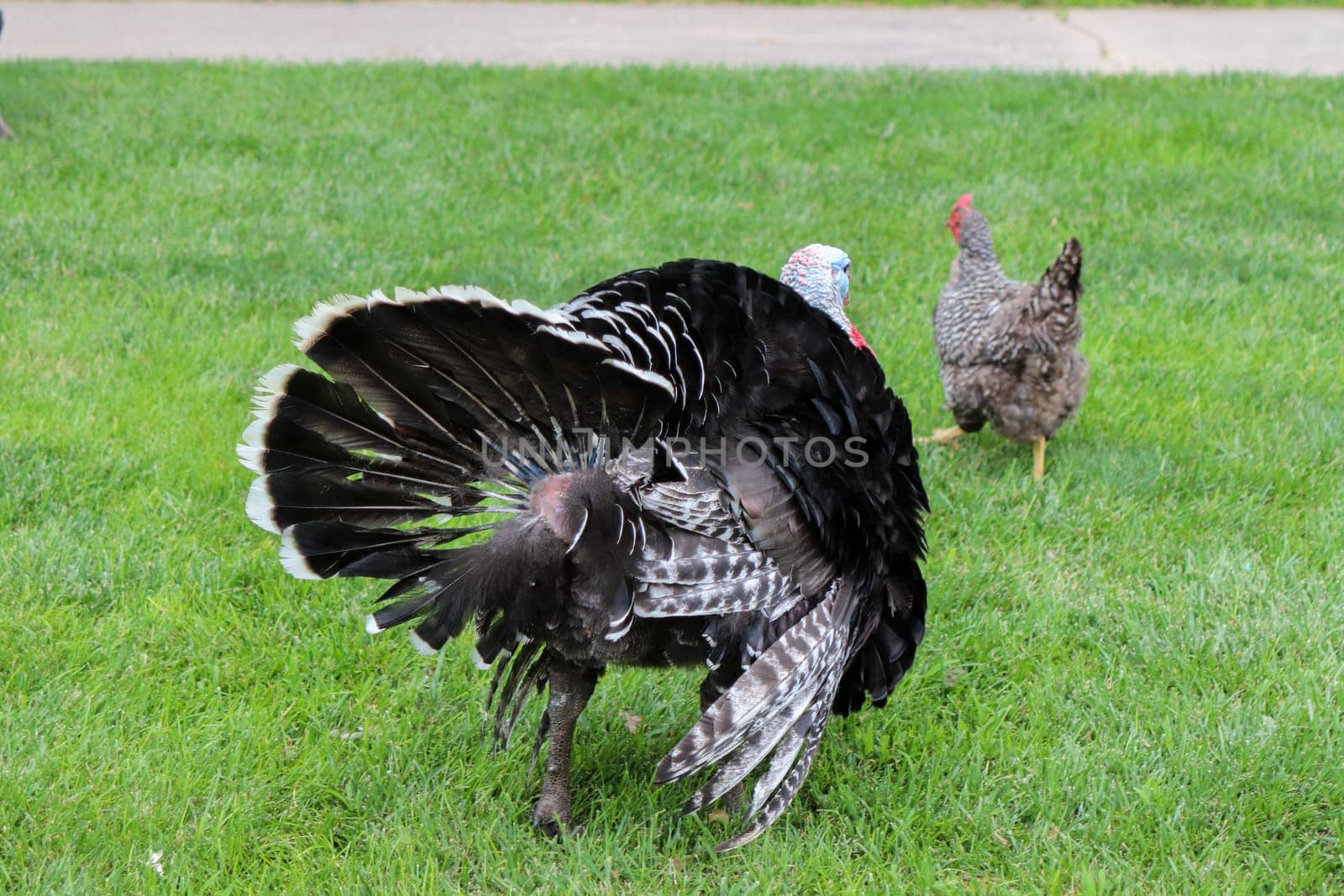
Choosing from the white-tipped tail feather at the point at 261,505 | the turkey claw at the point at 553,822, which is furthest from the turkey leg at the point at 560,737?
the white-tipped tail feather at the point at 261,505

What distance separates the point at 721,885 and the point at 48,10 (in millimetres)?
12398

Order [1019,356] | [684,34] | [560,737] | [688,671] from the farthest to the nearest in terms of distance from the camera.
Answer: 1. [684,34]
2. [1019,356]
3. [688,671]
4. [560,737]

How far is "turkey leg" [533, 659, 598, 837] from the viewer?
3.35m

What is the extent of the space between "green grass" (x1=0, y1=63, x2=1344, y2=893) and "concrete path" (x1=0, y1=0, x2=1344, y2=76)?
6.59ft

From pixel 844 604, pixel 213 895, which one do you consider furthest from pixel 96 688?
pixel 844 604

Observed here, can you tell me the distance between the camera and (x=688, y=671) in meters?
A: 4.14

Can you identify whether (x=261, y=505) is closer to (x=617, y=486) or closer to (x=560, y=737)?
(x=617, y=486)

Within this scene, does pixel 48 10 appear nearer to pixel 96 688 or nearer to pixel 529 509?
pixel 96 688

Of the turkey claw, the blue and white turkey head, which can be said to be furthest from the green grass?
the blue and white turkey head

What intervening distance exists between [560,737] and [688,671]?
827 millimetres

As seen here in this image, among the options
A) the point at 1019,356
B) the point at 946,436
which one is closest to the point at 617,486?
the point at 1019,356

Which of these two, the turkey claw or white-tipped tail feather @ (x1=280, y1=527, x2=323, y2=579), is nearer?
white-tipped tail feather @ (x1=280, y1=527, x2=323, y2=579)

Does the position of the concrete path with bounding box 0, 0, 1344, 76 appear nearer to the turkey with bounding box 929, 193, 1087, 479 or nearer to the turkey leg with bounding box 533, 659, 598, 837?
the turkey with bounding box 929, 193, 1087, 479

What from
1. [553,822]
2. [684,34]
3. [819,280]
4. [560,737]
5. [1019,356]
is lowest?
[553,822]
